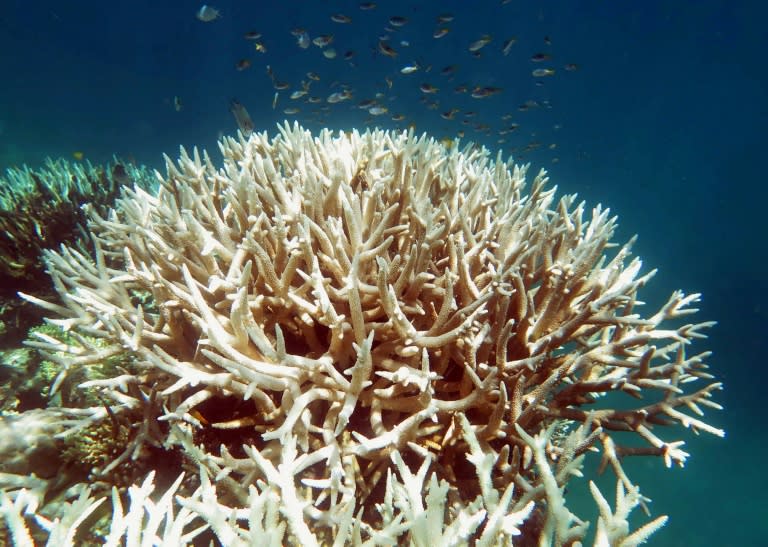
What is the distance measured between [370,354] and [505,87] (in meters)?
49.3

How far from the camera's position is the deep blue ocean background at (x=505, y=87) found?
3716 cm

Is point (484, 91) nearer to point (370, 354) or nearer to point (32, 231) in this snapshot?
point (32, 231)

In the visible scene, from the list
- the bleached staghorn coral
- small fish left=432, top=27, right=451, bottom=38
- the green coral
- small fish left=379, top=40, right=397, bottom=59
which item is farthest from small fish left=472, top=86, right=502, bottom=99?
the bleached staghorn coral

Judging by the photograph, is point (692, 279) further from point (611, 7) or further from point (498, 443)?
point (611, 7)

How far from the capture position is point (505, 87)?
45219 millimetres

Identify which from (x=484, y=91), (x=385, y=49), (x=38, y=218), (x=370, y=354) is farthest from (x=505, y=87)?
(x=370, y=354)

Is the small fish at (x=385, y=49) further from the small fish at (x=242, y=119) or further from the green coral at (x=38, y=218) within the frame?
the green coral at (x=38, y=218)

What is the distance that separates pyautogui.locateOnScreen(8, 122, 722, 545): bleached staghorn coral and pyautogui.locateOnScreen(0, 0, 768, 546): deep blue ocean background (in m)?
29.6

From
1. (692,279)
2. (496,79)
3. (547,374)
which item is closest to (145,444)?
(547,374)

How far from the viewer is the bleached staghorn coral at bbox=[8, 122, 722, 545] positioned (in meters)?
2.03

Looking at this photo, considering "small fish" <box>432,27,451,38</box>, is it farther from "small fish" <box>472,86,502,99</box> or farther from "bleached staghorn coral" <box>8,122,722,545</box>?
"bleached staghorn coral" <box>8,122,722,545</box>

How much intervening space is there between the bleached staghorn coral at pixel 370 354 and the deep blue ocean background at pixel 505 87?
2962cm

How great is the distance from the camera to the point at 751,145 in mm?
49406

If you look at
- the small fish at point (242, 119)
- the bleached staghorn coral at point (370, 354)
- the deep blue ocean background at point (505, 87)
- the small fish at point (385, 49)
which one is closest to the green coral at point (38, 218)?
the small fish at point (242, 119)
